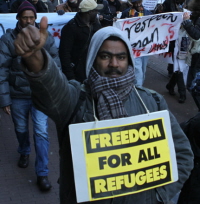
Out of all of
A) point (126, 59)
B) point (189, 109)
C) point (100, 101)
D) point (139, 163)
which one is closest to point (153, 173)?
point (139, 163)

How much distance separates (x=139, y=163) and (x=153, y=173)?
108mm

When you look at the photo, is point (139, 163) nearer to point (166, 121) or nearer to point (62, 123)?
point (166, 121)

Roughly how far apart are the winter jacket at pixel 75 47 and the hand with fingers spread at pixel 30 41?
11.9ft

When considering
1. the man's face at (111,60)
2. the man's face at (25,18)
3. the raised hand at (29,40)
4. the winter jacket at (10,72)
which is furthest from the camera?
the man's face at (25,18)

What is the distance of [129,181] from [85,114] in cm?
40

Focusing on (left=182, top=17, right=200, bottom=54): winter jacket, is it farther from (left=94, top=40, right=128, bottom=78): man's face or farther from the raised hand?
the raised hand

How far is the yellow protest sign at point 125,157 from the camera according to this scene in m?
2.05

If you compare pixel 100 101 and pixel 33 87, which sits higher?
pixel 33 87

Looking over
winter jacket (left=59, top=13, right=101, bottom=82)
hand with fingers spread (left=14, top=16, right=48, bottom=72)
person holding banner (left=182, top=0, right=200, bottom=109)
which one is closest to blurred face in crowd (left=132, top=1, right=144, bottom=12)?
person holding banner (left=182, top=0, right=200, bottom=109)

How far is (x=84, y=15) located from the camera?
545 cm

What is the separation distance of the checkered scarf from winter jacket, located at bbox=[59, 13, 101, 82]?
3.16 m

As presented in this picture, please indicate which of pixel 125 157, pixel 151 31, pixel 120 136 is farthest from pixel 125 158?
pixel 151 31

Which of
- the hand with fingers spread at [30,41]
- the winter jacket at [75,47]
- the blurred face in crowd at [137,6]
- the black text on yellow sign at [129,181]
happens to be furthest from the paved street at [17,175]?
the hand with fingers spread at [30,41]

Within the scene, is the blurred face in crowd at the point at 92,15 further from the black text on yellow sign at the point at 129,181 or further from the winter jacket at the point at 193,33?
the black text on yellow sign at the point at 129,181
